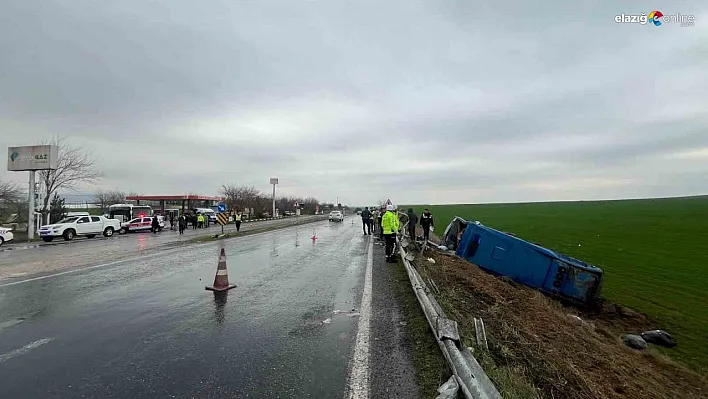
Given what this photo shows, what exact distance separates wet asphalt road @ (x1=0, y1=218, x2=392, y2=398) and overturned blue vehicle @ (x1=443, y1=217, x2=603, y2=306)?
3946 mm

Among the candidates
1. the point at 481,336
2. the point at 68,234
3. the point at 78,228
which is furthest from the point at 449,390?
the point at 78,228

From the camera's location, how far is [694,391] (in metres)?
5.69

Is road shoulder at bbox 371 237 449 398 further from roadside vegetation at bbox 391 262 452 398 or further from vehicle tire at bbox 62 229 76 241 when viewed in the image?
vehicle tire at bbox 62 229 76 241

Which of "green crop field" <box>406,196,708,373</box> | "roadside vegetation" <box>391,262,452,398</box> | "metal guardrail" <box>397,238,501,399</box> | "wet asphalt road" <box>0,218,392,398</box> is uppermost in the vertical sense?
"metal guardrail" <box>397,238,501,399</box>

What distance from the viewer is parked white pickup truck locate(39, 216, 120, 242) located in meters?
25.1

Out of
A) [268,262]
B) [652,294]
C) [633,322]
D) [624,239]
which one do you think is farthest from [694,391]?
[624,239]

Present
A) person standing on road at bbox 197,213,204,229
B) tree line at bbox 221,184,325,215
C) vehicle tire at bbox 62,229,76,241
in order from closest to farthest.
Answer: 1. vehicle tire at bbox 62,229,76,241
2. person standing on road at bbox 197,213,204,229
3. tree line at bbox 221,184,325,215

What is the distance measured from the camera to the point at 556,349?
5609 millimetres

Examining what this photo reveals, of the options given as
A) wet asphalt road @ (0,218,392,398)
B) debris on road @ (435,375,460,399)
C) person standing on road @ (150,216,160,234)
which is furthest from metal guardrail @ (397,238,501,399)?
person standing on road @ (150,216,160,234)

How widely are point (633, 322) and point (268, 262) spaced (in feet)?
31.4

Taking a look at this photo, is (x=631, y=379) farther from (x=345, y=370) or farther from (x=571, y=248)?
(x=571, y=248)

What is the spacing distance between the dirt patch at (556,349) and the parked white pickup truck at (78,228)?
25339mm

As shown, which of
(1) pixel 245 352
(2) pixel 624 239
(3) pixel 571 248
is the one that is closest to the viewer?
(1) pixel 245 352

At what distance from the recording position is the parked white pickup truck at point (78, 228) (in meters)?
25.1
